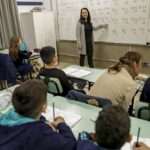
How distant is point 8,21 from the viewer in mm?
5004

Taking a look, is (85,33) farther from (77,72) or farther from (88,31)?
(77,72)

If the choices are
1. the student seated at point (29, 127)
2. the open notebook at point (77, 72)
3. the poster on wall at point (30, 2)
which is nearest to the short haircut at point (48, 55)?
the open notebook at point (77, 72)

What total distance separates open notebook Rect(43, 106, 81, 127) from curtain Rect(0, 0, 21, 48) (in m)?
3.67

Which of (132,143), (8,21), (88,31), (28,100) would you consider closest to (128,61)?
(132,143)

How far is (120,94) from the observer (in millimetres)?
1925

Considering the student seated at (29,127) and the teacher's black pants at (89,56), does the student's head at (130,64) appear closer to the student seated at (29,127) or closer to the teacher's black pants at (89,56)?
the student seated at (29,127)

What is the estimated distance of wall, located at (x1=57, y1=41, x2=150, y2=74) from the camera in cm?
452

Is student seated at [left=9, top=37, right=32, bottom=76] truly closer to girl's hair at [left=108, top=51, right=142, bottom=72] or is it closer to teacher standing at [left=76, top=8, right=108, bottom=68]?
teacher standing at [left=76, top=8, right=108, bottom=68]

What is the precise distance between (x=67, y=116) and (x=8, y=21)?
398 cm

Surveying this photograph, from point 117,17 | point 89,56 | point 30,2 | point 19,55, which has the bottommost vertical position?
point 89,56

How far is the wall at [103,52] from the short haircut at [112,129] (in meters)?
3.74

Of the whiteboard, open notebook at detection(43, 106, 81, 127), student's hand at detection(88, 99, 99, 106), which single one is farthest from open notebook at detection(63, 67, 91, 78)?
the whiteboard

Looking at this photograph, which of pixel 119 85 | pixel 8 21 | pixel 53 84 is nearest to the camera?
pixel 119 85

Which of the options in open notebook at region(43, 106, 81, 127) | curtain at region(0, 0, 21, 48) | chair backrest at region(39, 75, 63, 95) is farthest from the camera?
curtain at region(0, 0, 21, 48)
